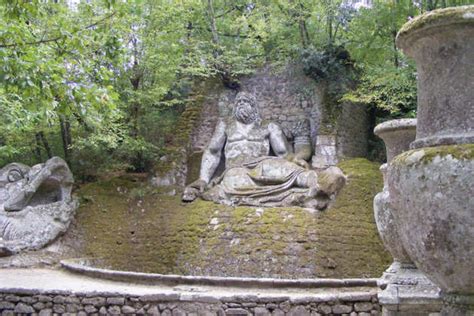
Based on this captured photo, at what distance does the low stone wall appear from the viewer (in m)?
6.17

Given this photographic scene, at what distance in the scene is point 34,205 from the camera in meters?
10.4

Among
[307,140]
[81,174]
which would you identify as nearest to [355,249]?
[307,140]

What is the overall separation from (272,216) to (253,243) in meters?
0.66

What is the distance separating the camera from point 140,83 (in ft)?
40.1

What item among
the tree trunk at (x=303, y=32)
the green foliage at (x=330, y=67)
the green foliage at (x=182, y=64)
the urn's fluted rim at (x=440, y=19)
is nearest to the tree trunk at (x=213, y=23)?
the green foliage at (x=182, y=64)

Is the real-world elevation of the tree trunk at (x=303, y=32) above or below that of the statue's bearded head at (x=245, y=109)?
above

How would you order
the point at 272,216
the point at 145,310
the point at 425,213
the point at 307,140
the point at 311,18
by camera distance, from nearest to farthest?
the point at 425,213, the point at 145,310, the point at 272,216, the point at 307,140, the point at 311,18

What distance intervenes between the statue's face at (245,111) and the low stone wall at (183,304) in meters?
5.49

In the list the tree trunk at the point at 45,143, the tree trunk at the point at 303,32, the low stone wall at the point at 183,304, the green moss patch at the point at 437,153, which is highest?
the tree trunk at the point at 303,32

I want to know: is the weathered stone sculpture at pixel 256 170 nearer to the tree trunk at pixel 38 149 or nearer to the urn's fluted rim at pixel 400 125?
the urn's fluted rim at pixel 400 125

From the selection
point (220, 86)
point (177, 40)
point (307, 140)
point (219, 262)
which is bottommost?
point (219, 262)

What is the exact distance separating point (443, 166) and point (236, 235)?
6.46 m

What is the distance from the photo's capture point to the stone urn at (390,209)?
4273 millimetres

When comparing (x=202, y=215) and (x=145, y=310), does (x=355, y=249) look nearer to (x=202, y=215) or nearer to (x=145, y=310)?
(x=202, y=215)
